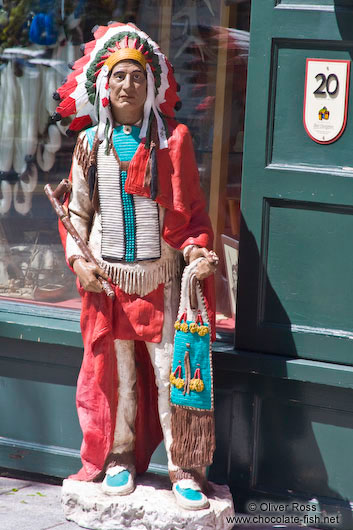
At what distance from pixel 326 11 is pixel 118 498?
234cm

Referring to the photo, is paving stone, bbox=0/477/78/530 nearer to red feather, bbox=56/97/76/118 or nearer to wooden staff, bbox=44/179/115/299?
wooden staff, bbox=44/179/115/299

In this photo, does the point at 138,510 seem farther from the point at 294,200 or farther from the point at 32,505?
the point at 294,200

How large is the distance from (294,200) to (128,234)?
0.79m

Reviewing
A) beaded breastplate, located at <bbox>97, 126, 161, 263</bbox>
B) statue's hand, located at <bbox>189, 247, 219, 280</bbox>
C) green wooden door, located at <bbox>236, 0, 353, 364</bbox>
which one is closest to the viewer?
statue's hand, located at <bbox>189, 247, 219, 280</bbox>

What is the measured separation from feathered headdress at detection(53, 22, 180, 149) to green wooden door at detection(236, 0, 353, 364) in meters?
0.44

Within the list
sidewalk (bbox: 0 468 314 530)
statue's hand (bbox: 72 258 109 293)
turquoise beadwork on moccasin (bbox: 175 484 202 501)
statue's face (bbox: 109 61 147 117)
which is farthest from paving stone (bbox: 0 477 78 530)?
statue's face (bbox: 109 61 147 117)

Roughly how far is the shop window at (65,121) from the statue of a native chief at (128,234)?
602 mm

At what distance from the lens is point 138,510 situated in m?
3.96

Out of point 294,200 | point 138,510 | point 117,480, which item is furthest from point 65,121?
point 138,510

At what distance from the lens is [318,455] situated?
13.7ft

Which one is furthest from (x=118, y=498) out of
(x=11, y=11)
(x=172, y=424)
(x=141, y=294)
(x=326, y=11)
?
(x=11, y=11)

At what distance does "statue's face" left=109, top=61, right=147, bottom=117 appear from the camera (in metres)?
3.82

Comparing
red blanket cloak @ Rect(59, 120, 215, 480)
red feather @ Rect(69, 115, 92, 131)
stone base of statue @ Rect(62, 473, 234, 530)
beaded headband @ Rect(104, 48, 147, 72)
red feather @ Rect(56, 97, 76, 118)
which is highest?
beaded headband @ Rect(104, 48, 147, 72)

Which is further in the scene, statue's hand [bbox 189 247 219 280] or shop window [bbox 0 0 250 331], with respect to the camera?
shop window [bbox 0 0 250 331]
